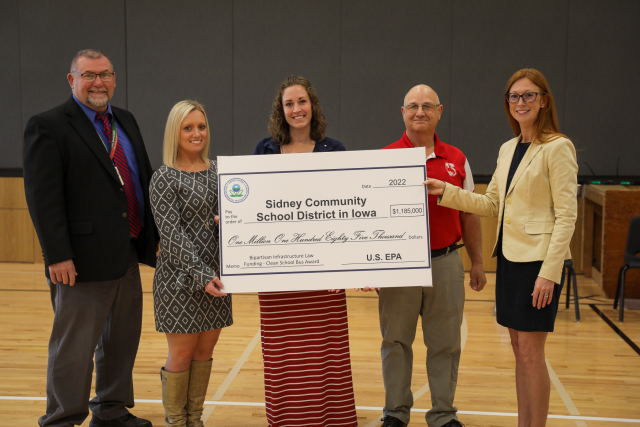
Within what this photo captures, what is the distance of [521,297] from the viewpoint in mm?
2193

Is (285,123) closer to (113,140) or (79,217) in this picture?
(113,140)

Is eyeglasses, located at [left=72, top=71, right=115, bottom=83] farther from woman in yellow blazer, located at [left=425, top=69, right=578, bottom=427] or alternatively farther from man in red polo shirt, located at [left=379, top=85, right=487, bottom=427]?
woman in yellow blazer, located at [left=425, top=69, right=578, bottom=427]

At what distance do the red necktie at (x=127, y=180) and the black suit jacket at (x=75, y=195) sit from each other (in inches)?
3.6

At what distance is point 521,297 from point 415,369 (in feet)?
4.81

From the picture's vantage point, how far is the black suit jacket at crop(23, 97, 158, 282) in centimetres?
236

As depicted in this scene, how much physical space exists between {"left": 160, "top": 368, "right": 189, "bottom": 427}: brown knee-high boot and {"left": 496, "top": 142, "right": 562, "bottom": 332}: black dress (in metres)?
1.45

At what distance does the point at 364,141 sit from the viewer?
6.86 metres

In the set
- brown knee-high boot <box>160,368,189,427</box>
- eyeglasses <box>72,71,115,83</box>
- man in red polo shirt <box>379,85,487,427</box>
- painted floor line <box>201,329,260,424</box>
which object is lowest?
painted floor line <box>201,329,260,424</box>

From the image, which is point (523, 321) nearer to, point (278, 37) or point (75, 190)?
point (75, 190)

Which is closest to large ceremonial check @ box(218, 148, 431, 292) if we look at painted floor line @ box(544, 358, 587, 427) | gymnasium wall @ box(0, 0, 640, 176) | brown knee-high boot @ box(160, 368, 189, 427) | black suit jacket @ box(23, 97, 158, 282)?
black suit jacket @ box(23, 97, 158, 282)

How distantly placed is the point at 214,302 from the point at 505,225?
1326 millimetres

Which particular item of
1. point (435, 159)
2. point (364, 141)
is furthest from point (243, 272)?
point (364, 141)

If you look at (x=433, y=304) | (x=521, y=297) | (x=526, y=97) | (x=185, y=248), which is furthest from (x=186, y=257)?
(x=526, y=97)

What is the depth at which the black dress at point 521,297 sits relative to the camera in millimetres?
2168
